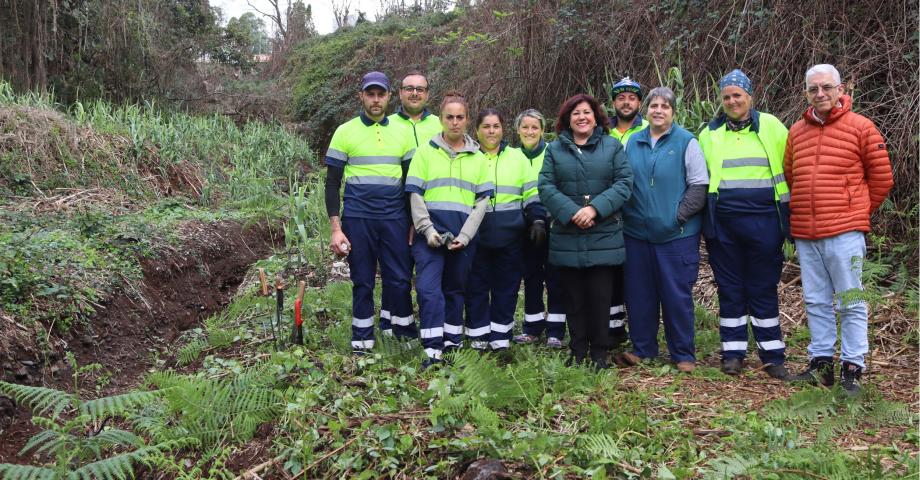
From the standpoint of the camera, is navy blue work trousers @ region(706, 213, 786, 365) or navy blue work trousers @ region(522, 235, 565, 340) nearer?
navy blue work trousers @ region(706, 213, 786, 365)

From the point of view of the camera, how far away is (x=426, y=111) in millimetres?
5195

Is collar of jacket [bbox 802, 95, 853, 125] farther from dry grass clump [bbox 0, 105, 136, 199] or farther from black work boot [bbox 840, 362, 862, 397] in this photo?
dry grass clump [bbox 0, 105, 136, 199]

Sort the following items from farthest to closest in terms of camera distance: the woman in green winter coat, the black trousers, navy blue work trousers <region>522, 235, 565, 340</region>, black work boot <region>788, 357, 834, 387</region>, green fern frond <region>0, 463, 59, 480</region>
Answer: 1. navy blue work trousers <region>522, 235, 565, 340</region>
2. the black trousers
3. the woman in green winter coat
4. black work boot <region>788, 357, 834, 387</region>
5. green fern frond <region>0, 463, 59, 480</region>

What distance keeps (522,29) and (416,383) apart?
8105 mm

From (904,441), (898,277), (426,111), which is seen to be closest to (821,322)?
(904,441)

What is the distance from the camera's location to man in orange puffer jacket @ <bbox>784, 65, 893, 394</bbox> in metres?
4.14

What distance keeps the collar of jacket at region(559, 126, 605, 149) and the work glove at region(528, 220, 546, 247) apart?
25.1 inches

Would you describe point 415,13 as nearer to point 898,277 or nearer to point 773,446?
point 898,277

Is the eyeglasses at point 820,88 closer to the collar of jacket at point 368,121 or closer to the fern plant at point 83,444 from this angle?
the collar of jacket at point 368,121

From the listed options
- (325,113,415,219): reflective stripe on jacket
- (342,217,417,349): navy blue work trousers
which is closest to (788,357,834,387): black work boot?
(342,217,417,349): navy blue work trousers

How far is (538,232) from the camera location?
16.0ft

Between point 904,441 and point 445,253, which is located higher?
point 445,253

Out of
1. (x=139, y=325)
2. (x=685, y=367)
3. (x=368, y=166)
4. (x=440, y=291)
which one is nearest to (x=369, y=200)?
(x=368, y=166)

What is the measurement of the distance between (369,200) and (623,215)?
5.79ft
